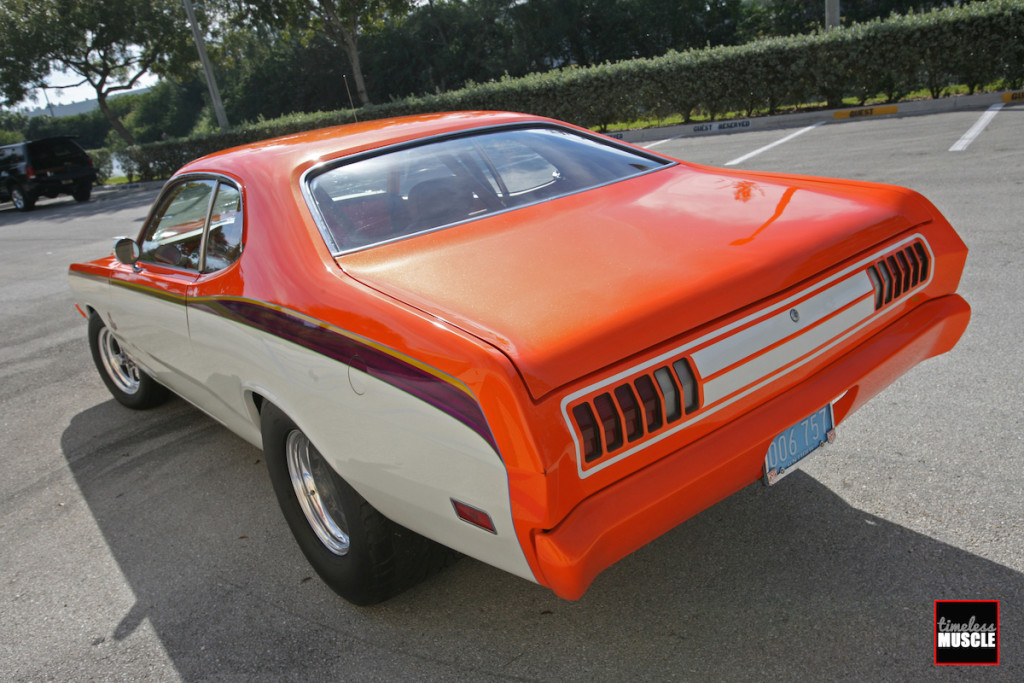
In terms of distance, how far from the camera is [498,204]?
290 centimetres

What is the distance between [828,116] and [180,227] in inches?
608

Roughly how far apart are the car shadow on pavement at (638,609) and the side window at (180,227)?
122 cm

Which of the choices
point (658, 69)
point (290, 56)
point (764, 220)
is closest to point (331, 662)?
point (764, 220)

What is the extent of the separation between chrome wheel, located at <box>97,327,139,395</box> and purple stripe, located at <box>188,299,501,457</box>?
93.2 inches

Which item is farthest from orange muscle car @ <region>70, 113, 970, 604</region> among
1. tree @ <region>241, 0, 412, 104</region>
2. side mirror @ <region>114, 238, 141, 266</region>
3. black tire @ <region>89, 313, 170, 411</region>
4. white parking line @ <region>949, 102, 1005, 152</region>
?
tree @ <region>241, 0, 412, 104</region>

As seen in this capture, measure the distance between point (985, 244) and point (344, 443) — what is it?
5340 millimetres

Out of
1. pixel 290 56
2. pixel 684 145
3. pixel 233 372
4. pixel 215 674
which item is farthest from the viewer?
pixel 290 56

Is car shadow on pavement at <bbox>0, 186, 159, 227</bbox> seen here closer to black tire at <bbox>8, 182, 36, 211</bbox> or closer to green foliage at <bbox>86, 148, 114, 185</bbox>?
black tire at <bbox>8, 182, 36, 211</bbox>

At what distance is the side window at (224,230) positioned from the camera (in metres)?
2.92

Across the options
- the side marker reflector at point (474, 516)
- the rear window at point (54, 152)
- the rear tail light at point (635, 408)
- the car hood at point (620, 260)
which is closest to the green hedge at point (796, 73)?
the rear window at point (54, 152)

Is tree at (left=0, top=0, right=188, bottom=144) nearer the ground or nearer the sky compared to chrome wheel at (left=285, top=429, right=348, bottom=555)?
nearer the sky

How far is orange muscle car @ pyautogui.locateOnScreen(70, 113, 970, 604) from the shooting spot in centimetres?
187

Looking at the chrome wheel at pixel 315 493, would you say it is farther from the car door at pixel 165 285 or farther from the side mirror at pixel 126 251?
the side mirror at pixel 126 251

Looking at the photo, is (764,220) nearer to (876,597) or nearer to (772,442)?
(772,442)
